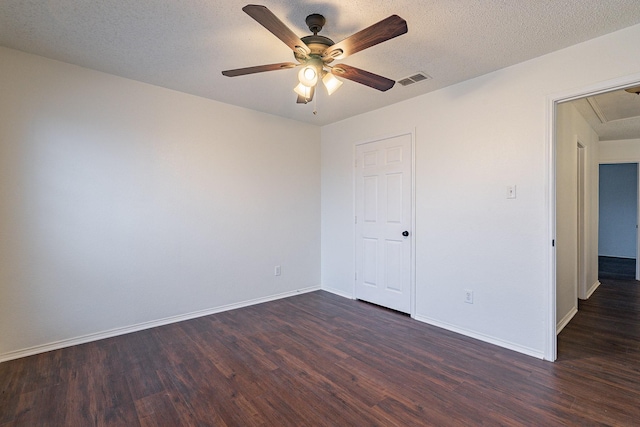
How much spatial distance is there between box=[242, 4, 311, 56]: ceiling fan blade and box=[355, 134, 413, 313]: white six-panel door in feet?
6.45

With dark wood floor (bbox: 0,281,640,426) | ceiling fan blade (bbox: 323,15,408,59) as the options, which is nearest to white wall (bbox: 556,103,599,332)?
dark wood floor (bbox: 0,281,640,426)

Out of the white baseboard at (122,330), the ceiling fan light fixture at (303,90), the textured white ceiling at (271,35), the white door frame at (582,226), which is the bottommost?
the white baseboard at (122,330)

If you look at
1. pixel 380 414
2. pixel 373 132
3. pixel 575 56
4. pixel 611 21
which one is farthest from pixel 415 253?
pixel 611 21

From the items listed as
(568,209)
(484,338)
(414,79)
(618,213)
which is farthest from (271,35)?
(618,213)

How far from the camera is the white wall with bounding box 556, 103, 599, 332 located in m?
3.05

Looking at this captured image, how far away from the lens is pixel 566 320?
3244 millimetres

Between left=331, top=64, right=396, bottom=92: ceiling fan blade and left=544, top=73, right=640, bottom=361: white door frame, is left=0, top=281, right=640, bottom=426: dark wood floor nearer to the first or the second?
left=544, top=73, right=640, bottom=361: white door frame

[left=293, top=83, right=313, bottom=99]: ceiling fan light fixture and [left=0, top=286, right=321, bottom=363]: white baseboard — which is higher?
[left=293, top=83, right=313, bottom=99]: ceiling fan light fixture

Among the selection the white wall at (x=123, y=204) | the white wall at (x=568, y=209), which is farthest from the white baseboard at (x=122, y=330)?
the white wall at (x=568, y=209)

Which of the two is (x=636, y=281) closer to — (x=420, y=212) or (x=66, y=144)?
(x=420, y=212)

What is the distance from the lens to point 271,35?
85.5 inches

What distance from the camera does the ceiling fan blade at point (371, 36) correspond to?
152 centimetres

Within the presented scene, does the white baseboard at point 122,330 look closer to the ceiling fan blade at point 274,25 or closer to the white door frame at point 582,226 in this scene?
the ceiling fan blade at point 274,25

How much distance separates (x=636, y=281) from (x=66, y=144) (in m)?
8.01
